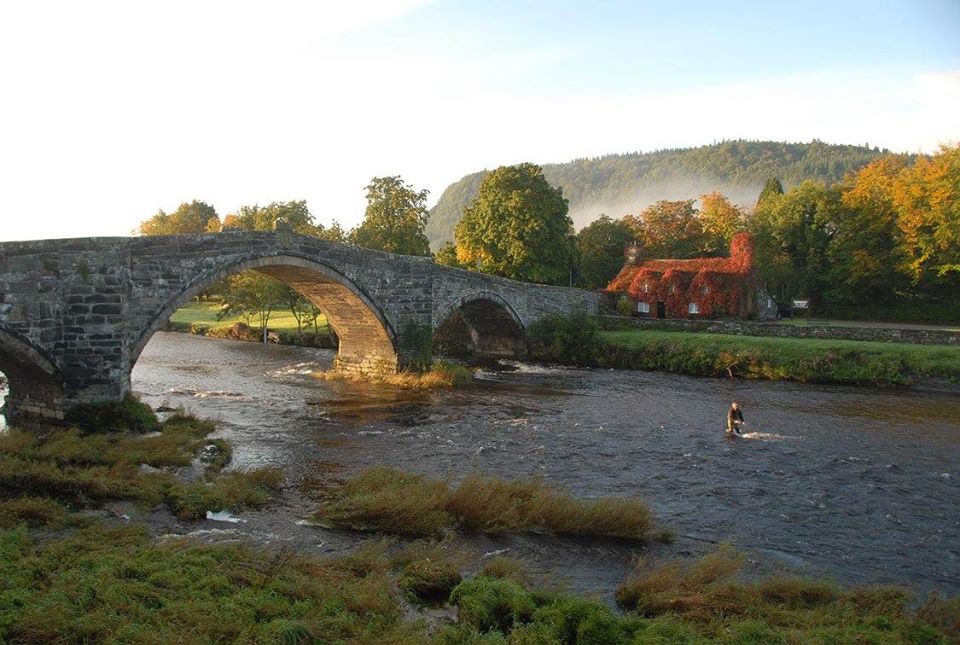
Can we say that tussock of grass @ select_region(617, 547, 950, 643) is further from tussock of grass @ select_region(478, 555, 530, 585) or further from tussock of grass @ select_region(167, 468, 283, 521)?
tussock of grass @ select_region(167, 468, 283, 521)

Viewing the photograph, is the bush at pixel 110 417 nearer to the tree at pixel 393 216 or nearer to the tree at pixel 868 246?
the tree at pixel 393 216

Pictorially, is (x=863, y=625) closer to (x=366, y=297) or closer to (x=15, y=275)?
(x=15, y=275)

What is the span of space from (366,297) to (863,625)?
2577cm

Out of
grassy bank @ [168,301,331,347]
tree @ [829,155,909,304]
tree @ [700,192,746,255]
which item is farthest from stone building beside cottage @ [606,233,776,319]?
grassy bank @ [168,301,331,347]

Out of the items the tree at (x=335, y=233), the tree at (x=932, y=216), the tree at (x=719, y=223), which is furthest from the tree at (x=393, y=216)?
the tree at (x=932, y=216)

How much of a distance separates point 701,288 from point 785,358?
15039 millimetres

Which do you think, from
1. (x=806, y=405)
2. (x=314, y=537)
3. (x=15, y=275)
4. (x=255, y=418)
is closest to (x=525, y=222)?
(x=806, y=405)

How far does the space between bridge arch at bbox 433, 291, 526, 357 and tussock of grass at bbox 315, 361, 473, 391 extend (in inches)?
242

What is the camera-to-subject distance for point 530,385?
33500mm

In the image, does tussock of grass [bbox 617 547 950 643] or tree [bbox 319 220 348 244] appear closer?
tussock of grass [bbox 617 547 950 643]

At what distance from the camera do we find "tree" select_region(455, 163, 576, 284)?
177 ft

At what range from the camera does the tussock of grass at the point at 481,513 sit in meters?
13.6

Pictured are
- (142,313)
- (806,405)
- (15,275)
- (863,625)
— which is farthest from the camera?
(806,405)

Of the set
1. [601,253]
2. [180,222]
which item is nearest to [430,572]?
[601,253]
